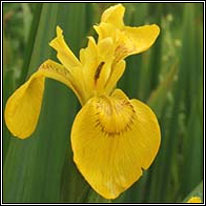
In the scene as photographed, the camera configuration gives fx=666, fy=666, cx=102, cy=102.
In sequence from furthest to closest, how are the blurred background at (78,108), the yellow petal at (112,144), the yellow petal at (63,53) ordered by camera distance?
the blurred background at (78,108) < the yellow petal at (63,53) < the yellow petal at (112,144)

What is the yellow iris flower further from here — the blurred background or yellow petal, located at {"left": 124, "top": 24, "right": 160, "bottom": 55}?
the blurred background

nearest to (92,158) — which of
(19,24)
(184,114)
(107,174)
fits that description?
(107,174)

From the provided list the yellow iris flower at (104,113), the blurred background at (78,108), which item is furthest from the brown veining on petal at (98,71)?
the blurred background at (78,108)

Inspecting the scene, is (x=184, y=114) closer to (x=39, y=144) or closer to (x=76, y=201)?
(x=39, y=144)

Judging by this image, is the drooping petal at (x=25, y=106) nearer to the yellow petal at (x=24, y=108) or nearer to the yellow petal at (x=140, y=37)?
the yellow petal at (x=24, y=108)

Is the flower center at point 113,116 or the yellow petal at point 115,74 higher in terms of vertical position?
the yellow petal at point 115,74

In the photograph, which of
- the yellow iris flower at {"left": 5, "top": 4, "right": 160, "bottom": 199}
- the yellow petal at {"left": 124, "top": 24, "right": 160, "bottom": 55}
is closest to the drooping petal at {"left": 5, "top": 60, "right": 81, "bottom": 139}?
the yellow iris flower at {"left": 5, "top": 4, "right": 160, "bottom": 199}
